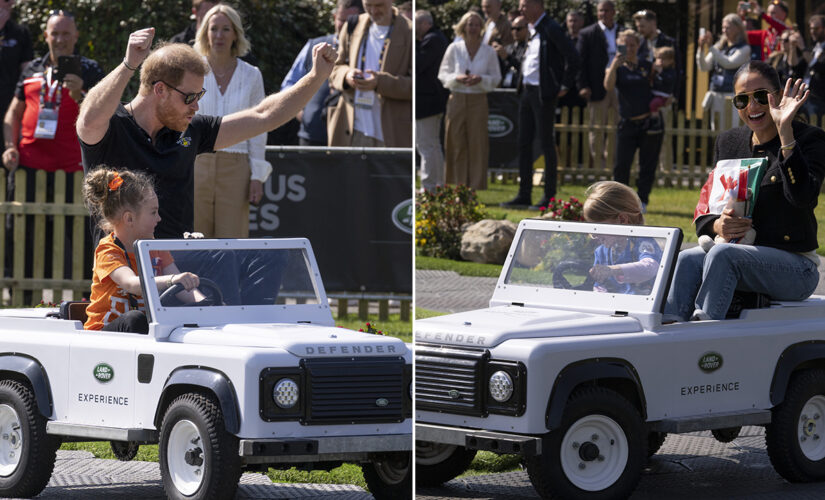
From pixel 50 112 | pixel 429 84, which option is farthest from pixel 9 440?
pixel 50 112

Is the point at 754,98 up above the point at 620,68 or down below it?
below

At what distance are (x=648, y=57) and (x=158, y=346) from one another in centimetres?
889

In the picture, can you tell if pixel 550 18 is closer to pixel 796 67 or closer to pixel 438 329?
pixel 796 67

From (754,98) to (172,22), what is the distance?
843cm

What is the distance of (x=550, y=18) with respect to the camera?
457 inches

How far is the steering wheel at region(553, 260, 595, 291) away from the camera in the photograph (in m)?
5.38

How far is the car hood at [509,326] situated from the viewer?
15.7 ft

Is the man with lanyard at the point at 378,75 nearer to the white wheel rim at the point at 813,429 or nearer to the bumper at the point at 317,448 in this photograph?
the white wheel rim at the point at 813,429

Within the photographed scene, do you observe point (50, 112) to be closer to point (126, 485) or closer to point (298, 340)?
point (126, 485)

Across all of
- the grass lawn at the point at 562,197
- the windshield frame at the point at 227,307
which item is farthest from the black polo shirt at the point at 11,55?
the windshield frame at the point at 227,307

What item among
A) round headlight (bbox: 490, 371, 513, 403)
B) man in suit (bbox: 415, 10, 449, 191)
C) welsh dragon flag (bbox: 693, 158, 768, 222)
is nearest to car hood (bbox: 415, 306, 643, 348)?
round headlight (bbox: 490, 371, 513, 403)

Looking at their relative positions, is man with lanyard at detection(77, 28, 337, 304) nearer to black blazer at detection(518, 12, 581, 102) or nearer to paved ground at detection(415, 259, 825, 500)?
paved ground at detection(415, 259, 825, 500)

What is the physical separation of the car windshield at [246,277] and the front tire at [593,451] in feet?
3.08

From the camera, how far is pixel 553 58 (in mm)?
11883
